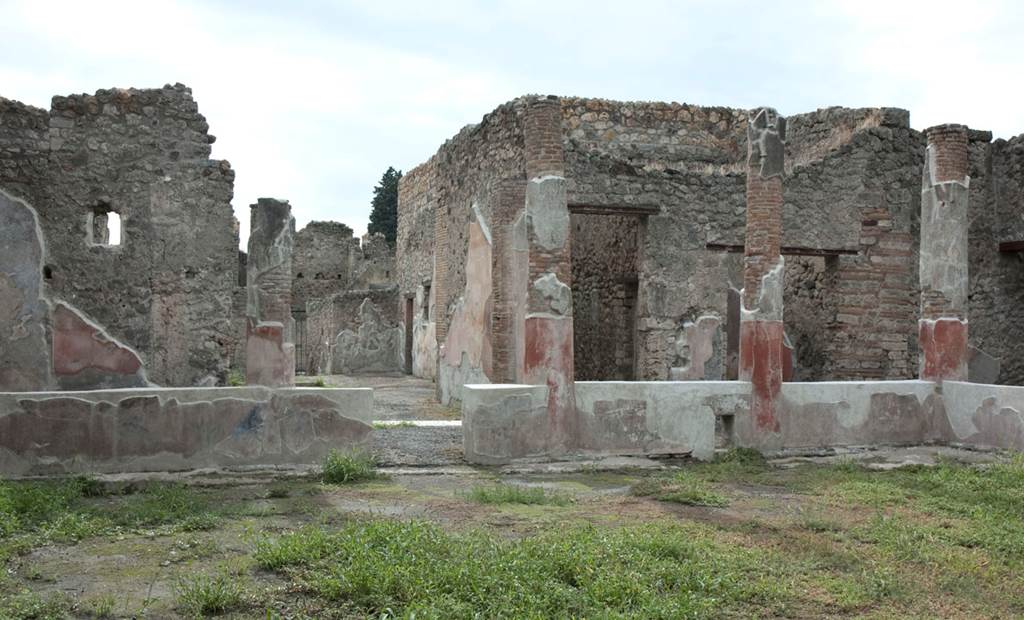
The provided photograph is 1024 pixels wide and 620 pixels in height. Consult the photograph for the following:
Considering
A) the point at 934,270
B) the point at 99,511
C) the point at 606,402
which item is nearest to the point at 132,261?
the point at 99,511

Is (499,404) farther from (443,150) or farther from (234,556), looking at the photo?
(443,150)

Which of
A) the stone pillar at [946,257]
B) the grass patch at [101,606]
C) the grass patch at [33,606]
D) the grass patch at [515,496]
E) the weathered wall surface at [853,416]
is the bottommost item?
the grass patch at [101,606]

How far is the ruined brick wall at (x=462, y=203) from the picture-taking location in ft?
39.7

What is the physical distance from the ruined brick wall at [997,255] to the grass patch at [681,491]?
7770mm

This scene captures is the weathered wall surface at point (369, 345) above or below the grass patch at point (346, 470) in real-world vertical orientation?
above

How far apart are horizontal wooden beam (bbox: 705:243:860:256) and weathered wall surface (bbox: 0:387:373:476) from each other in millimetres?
5965

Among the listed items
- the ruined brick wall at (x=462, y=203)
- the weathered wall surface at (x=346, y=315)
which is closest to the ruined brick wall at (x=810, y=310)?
the ruined brick wall at (x=462, y=203)

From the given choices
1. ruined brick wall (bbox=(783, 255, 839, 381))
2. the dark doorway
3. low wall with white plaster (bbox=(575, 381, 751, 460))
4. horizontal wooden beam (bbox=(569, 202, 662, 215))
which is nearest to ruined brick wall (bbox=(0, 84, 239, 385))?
low wall with white plaster (bbox=(575, 381, 751, 460))

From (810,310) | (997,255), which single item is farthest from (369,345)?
(997,255)

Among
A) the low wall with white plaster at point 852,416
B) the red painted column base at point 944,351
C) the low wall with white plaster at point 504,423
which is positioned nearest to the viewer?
the low wall with white plaster at point 504,423

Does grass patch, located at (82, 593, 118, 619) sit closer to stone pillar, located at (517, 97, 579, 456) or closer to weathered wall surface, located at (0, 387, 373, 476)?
weathered wall surface, located at (0, 387, 373, 476)

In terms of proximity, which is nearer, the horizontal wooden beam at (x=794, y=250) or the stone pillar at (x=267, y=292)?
the stone pillar at (x=267, y=292)

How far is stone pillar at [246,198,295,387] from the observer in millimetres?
9281

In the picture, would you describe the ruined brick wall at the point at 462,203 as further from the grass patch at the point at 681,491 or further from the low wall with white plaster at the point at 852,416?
the grass patch at the point at 681,491
